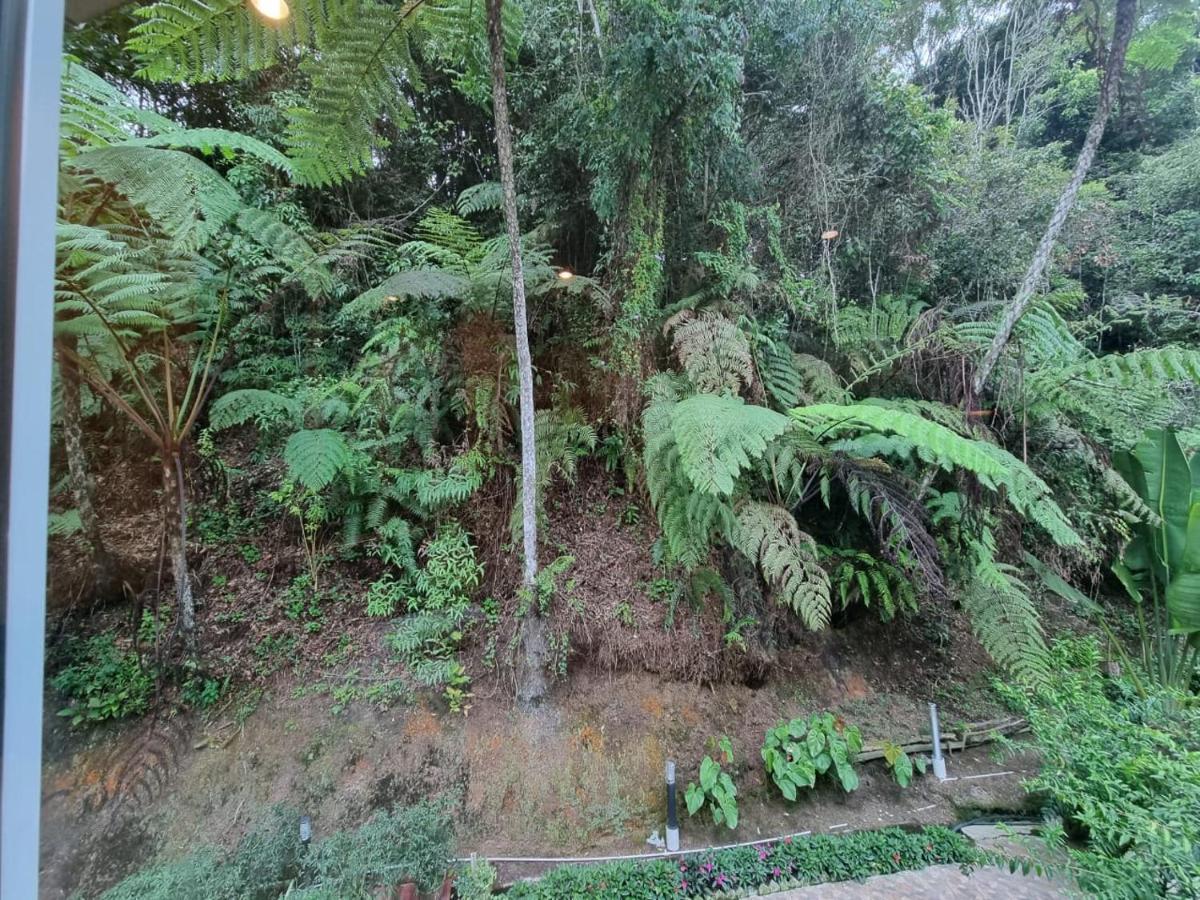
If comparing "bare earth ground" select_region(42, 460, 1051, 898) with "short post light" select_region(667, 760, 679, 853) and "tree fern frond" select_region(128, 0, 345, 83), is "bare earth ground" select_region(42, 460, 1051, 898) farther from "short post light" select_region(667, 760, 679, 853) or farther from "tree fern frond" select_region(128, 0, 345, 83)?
"tree fern frond" select_region(128, 0, 345, 83)

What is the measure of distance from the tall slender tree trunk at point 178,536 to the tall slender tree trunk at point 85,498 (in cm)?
67

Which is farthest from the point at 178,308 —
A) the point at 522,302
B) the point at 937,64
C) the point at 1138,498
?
the point at 937,64

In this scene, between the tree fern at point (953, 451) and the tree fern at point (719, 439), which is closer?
the tree fern at point (953, 451)

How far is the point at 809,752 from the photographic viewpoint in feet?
7.09

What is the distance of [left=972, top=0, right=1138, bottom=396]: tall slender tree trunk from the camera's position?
A: 2430 mm

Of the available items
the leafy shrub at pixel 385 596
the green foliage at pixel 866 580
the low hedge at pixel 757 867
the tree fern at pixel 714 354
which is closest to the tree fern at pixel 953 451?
the tree fern at pixel 714 354

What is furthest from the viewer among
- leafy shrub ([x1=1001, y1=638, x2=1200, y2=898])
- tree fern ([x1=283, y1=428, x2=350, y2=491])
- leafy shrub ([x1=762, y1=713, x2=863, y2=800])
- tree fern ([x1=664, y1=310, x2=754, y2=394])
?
tree fern ([x1=664, y1=310, x2=754, y2=394])

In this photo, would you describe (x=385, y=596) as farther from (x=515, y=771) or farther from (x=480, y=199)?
(x=480, y=199)

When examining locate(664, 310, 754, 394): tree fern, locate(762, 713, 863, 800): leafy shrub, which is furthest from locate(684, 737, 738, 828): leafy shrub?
locate(664, 310, 754, 394): tree fern

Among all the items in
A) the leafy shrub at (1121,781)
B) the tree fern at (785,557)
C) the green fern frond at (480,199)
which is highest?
the green fern frond at (480,199)

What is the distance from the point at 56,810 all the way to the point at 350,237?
2847 mm

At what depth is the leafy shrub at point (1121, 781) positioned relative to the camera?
1.24 m

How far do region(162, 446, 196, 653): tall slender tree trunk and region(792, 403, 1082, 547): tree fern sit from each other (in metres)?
2.84

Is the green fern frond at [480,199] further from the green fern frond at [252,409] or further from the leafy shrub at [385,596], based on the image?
the leafy shrub at [385,596]
